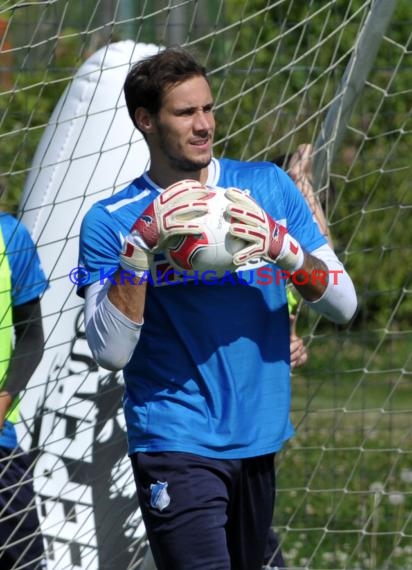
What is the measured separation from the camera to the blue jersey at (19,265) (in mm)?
3764

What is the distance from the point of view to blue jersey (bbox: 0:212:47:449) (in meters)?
3.76

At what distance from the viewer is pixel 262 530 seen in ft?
11.0

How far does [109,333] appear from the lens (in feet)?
10.0

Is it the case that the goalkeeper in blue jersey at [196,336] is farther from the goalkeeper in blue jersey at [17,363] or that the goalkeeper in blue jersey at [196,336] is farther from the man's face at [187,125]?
the goalkeeper in blue jersey at [17,363]

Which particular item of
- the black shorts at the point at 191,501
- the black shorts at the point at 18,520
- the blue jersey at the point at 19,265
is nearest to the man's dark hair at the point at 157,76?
the blue jersey at the point at 19,265

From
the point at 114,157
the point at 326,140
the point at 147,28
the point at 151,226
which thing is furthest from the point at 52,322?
the point at 147,28

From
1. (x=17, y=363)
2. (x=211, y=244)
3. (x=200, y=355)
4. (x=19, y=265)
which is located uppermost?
(x=211, y=244)

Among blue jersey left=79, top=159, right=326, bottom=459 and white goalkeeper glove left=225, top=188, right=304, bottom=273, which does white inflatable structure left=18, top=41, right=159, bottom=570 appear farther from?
white goalkeeper glove left=225, top=188, right=304, bottom=273

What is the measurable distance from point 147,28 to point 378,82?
197 centimetres

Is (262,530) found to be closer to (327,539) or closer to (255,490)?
(255,490)

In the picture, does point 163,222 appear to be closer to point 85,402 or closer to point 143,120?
point 143,120

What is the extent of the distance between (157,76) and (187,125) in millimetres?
148

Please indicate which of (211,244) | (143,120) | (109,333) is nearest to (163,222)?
(211,244)

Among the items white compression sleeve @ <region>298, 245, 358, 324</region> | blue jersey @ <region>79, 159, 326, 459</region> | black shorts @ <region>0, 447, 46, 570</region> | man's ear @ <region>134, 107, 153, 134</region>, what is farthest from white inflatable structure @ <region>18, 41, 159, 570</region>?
white compression sleeve @ <region>298, 245, 358, 324</region>
